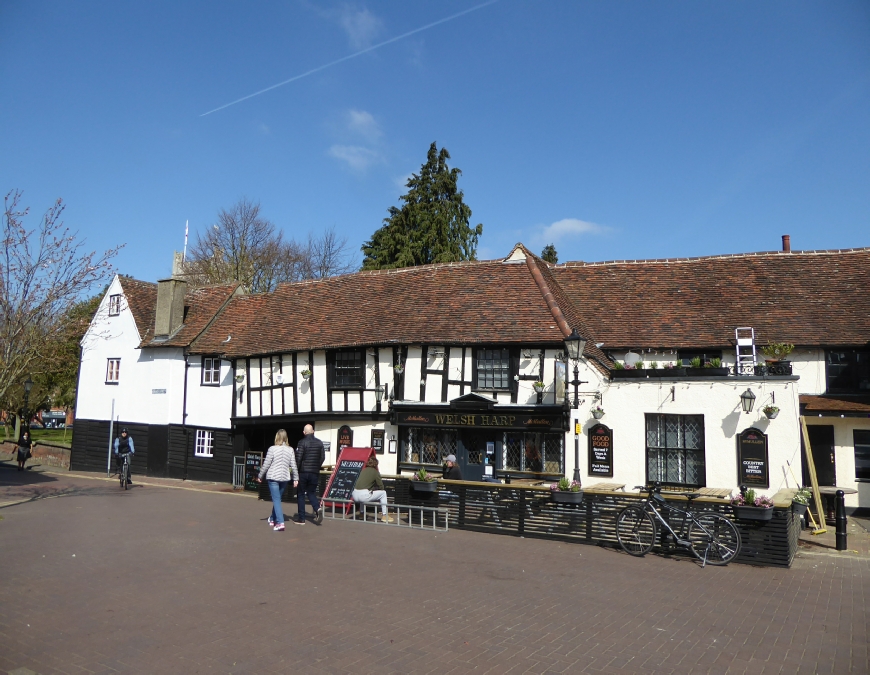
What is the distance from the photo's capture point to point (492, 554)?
1071 cm

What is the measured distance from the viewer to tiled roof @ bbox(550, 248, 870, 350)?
18172 millimetres

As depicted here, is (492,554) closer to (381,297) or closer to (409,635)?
(409,635)

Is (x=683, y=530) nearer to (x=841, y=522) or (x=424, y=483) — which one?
(x=841, y=522)

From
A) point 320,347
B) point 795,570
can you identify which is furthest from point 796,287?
point 320,347

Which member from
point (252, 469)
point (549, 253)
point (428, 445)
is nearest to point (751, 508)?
point (428, 445)

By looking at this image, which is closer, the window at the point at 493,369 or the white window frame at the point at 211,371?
the window at the point at 493,369

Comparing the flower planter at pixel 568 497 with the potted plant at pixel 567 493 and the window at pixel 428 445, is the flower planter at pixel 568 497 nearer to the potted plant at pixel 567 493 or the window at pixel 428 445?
the potted plant at pixel 567 493

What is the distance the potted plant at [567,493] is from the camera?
11.8 metres

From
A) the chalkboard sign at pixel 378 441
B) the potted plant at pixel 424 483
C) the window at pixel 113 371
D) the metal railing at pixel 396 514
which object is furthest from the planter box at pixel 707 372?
the window at pixel 113 371

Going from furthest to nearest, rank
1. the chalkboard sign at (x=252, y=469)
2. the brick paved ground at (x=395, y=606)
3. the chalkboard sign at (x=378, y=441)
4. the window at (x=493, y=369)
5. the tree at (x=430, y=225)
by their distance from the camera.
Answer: the tree at (x=430, y=225) < the chalkboard sign at (x=252, y=469) < the chalkboard sign at (x=378, y=441) < the window at (x=493, y=369) < the brick paved ground at (x=395, y=606)

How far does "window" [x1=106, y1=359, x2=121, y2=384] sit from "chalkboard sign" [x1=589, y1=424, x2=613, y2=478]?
1889 cm

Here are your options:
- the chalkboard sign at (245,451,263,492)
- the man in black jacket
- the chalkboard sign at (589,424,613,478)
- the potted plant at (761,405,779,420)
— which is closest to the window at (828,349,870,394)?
Result: the potted plant at (761,405,779,420)

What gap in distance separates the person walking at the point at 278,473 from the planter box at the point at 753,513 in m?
7.25

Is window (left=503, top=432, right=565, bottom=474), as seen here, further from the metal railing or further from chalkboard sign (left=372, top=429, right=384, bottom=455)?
the metal railing
